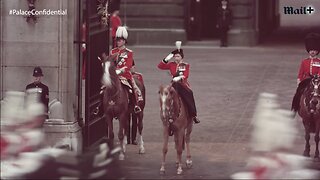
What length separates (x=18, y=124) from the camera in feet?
54.8

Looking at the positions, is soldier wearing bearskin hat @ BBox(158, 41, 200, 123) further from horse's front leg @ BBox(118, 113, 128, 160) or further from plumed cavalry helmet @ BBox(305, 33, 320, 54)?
plumed cavalry helmet @ BBox(305, 33, 320, 54)

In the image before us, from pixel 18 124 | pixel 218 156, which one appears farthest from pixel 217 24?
pixel 18 124

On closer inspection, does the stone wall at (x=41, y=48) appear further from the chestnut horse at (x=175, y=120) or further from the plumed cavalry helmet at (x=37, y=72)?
the chestnut horse at (x=175, y=120)

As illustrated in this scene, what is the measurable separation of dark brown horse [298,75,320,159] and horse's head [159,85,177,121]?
3368 millimetres

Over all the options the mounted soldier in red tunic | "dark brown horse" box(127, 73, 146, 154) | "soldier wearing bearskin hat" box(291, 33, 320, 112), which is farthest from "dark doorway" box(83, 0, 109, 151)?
"soldier wearing bearskin hat" box(291, 33, 320, 112)

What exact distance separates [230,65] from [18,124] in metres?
23.5

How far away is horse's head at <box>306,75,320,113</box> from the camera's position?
72.9 feet

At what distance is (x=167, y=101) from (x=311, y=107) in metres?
3.83

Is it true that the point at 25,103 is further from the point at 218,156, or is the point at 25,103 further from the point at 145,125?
the point at 145,125

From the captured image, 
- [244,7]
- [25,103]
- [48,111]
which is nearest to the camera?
[25,103]

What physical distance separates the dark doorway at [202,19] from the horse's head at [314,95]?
80.4 ft

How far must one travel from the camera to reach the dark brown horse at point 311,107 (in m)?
22.3

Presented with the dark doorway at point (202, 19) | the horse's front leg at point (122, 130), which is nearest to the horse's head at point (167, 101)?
the horse's front leg at point (122, 130)

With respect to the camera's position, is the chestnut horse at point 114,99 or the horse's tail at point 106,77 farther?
the chestnut horse at point 114,99
